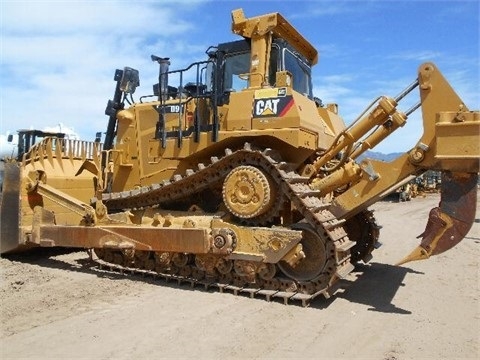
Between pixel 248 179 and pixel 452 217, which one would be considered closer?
pixel 452 217

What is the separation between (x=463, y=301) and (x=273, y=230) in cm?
273

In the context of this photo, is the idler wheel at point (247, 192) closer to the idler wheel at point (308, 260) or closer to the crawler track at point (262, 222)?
the crawler track at point (262, 222)

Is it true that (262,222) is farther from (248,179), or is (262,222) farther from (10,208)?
(10,208)

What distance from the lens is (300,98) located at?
693 centimetres

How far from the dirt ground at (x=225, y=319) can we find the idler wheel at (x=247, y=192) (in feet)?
3.92

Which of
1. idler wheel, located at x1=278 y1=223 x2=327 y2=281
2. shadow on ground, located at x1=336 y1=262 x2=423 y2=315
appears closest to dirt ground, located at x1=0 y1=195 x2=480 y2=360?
shadow on ground, located at x1=336 y1=262 x2=423 y2=315

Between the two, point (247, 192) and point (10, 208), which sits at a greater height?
point (247, 192)

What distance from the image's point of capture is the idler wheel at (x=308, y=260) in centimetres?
628

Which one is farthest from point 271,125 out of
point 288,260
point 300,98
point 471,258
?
point 471,258

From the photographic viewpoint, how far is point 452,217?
577 centimetres

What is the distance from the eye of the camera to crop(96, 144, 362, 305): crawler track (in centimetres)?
604

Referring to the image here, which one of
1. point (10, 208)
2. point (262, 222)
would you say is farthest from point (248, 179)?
point (10, 208)

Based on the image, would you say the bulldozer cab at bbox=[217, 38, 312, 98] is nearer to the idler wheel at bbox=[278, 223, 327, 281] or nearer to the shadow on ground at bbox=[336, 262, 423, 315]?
the idler wheel at bbox=[278, 223, 327, 281]

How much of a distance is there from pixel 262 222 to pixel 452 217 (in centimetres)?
245
